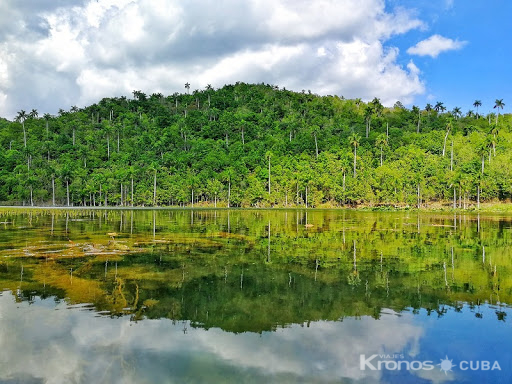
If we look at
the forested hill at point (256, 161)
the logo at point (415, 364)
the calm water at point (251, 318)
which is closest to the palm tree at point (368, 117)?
the forested hill at point (256, 161)

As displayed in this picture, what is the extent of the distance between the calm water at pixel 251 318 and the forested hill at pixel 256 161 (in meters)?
93.8

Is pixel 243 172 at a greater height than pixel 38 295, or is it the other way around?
pixel 243 172

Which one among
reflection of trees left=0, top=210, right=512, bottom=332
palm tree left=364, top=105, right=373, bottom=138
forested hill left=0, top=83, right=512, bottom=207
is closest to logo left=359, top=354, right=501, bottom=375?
reflection of trees left=0, top=210, right=512, bottom=332

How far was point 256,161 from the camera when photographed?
144 metres

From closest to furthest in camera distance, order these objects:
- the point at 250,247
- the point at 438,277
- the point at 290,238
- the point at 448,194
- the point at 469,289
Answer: the point at 469,289
the point at 438,277
the point at 250,247
the point at 290,238
the point at 448,194

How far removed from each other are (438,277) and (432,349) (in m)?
9.95

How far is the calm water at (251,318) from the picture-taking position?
9.90m

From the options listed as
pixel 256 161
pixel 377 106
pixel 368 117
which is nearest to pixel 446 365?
pixel 256 161

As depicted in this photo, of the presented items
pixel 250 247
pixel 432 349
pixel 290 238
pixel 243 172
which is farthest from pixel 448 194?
pixel 432 349

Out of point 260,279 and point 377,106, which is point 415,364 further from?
A: point 377,106

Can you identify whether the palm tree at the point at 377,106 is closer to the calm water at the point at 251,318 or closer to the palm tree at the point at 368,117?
the palm tree at the point at 368,117

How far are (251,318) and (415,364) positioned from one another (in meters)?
5.64

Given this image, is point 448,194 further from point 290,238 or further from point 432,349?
point 432,349

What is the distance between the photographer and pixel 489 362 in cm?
1030
